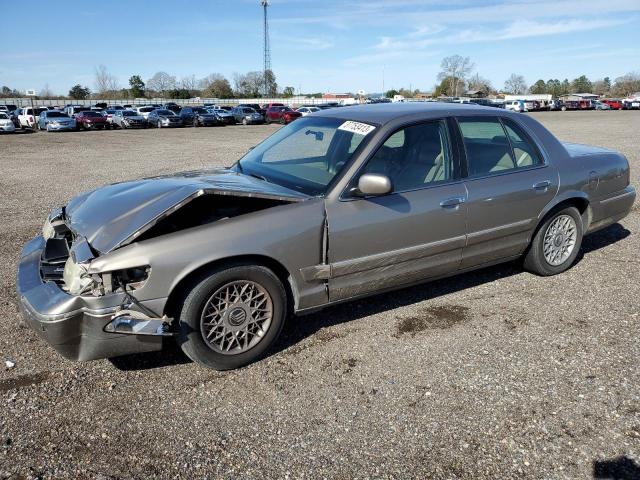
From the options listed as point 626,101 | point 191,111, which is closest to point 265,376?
point 191,111

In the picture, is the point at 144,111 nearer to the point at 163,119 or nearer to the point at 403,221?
the point at 163,119

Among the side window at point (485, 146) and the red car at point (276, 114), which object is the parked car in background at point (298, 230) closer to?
the side window at point (485, 146)

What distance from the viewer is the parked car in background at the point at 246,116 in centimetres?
4084

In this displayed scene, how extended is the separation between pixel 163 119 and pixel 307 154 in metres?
34.9

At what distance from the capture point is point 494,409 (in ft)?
10.0

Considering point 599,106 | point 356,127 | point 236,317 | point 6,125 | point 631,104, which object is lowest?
point 6,125

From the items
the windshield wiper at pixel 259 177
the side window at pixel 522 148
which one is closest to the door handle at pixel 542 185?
the side window at pixel 522 148

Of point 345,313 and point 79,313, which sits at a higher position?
point 79,313

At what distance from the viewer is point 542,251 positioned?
496 cm

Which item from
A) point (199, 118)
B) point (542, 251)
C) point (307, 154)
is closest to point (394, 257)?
point (307, 154)

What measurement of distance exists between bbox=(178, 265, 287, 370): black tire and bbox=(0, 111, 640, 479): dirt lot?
11 centimetres

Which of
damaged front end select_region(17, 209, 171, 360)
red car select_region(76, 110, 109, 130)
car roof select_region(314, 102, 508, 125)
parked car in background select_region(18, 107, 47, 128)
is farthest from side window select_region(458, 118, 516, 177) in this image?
parked car in background select_region(18, 107, 47, 128)

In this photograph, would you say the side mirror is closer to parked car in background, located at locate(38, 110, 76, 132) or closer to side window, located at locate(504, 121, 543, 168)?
side window, located at locate(504, 121, 543, 168)

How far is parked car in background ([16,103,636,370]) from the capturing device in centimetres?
312
